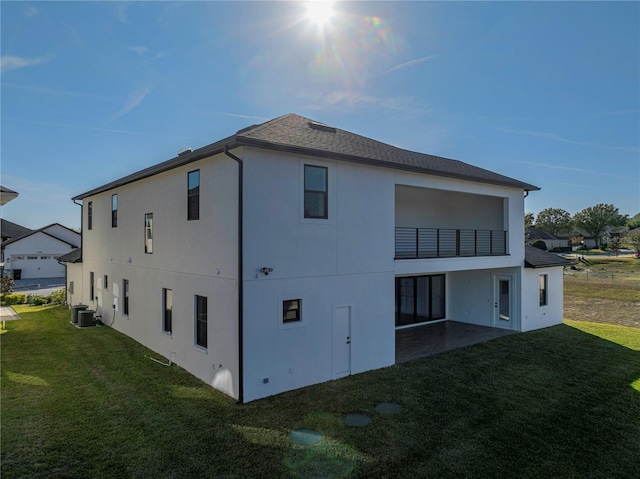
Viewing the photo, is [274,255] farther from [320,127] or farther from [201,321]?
[320,127]

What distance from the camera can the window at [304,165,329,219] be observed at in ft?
29.6

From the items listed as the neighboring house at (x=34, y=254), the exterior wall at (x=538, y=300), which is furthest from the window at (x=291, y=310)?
the neighboring house at (x=34, y=254)

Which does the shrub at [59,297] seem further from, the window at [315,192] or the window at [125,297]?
the window at [315,192]

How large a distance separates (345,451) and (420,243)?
10.2 metres

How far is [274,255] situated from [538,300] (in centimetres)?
1322

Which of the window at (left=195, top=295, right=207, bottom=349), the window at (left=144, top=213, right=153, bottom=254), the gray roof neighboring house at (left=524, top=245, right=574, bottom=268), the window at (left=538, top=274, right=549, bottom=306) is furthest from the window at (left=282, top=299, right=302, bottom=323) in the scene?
the window at (left=538, top=274, right=549, bottom=306)

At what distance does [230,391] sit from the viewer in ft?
26.7

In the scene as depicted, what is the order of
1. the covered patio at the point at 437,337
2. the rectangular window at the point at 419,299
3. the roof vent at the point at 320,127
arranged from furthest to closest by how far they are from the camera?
1. the rectangular window at the point at 419,299
2. the covered patio at the point at 437,337
3. the roof vent at the point at 320,127

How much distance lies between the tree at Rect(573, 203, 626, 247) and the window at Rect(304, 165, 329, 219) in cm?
8695

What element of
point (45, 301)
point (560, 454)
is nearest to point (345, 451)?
point (560, 454)

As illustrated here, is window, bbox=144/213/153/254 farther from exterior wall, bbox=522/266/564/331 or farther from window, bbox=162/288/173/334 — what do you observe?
exterior wall, bbox=522/266/564/331

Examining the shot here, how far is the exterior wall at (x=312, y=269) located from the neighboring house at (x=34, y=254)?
42.6 metres

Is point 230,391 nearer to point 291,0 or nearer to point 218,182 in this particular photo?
point 218,182

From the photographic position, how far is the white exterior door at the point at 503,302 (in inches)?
604
